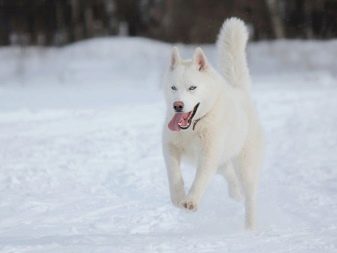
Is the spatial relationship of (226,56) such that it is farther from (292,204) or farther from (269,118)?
(269,118)

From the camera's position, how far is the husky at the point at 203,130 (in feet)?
15.4

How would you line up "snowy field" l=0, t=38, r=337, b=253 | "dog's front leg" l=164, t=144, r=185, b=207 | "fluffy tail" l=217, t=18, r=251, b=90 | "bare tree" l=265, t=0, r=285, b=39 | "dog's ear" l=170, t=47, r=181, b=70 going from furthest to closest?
1. "bare tree" l=265, t=0, r=285, b=39
2. "fluffy tail" l=217, t=18, r=251, b=90
3. "dog's ear" l=170, t=47, r=181, b=70
4. "dog's front leg" l=164, t=144, r=185, b=207
5. "snowy field" l=0, t=38, r=337, b=253

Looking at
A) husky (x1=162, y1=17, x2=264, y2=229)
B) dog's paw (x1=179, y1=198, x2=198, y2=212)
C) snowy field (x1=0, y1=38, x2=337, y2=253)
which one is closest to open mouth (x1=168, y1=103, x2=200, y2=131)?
husky (x1=162, y1=17, x2=264, y2=229)

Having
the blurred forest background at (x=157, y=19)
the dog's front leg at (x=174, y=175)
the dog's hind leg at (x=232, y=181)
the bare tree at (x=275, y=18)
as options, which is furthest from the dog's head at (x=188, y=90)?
the bare tree at (x=275, y=18)

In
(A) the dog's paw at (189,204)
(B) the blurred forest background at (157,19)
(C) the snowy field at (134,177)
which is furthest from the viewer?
(B) the blurred forest background at (157,19)

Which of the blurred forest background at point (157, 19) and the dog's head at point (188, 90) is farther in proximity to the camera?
the blurred forest background at point (157, 19)

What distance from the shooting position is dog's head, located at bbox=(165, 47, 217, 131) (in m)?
4.64

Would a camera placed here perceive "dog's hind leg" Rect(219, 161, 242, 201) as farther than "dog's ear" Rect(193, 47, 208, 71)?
Yes

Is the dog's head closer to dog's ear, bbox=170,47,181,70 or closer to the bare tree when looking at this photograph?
dog's ear, bbox=170,47,181,70

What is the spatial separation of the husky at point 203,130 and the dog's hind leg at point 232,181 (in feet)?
0.54

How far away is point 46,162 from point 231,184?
8.06 ft

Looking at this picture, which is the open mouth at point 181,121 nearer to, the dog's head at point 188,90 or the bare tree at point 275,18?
the dog's head at point 188,90

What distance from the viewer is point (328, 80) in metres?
13.8

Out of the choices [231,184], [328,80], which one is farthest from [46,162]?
[328,80]
